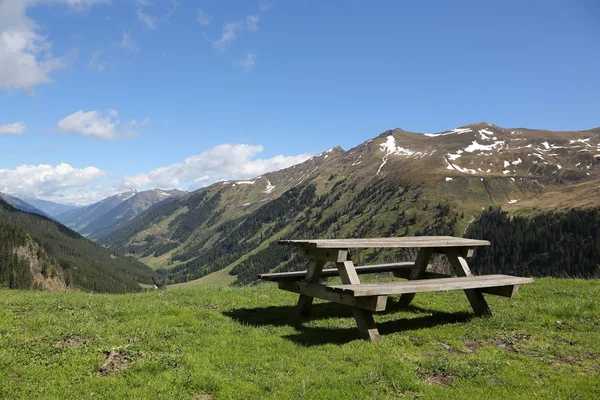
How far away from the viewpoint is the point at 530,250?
17988 cm

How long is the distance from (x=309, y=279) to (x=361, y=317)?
2316 mm

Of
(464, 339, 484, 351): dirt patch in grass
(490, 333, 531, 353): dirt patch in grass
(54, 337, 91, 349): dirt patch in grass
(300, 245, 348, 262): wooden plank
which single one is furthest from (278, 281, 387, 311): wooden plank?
(54, 337, 91, 349): dirt patch in grass

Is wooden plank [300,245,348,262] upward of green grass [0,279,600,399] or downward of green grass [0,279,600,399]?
upward

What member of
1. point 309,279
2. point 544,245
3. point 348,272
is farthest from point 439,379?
point 544,245

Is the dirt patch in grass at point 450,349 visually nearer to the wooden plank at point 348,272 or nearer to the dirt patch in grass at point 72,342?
the wooden plank at point 348,272

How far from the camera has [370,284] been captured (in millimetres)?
11703

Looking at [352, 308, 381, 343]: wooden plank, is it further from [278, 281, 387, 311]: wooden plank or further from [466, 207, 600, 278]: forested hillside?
[466, 207, 600, 278]: forested hillside

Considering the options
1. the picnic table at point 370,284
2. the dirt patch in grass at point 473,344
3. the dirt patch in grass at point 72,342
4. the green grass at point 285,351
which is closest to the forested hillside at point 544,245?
the picnic table at point 370,284

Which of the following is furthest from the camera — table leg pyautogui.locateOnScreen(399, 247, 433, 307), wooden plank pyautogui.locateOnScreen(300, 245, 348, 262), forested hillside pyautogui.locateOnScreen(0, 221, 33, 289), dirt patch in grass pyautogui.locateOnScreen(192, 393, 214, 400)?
forested hillside pyautogui.locateOnScreen(0, 221, 33, 289)

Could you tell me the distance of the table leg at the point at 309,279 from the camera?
12539 millimetres

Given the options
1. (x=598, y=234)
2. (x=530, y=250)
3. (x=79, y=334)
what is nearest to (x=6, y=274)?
(x=79, y=334)

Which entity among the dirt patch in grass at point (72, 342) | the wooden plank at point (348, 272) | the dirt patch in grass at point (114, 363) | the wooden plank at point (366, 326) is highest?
the wooden plank at point (348, 272)

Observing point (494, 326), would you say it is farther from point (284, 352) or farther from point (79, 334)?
point (79, 334)

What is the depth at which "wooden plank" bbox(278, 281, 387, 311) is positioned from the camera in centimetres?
1023
